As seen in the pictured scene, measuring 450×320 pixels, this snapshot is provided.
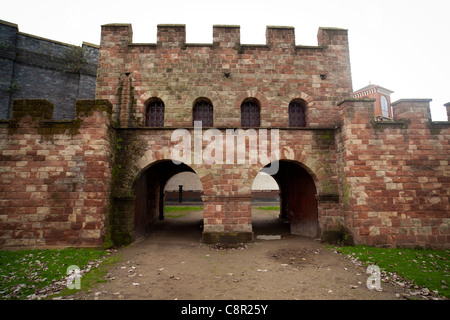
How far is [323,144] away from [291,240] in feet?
12.4

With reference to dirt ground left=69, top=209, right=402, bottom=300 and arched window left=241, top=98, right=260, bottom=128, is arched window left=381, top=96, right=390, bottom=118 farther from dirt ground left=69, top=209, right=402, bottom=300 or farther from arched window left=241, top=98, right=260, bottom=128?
dirt ground left=69, top=209, right=402, bottom=300

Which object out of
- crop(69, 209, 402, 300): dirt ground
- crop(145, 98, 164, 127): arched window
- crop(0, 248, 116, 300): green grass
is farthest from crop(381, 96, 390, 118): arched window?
crop(0, 248, 116, 300): green grass

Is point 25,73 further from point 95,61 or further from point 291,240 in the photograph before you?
point 291,240

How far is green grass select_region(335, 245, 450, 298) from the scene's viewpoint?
494cm

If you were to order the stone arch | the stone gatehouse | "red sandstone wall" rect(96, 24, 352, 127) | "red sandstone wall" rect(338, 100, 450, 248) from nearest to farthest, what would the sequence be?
the stone gatehouse → "red sandstone wall" rect(338, 100, 450, 248) → the stone arch → "red sandstone wall" rect(96, 24, 352, 127)

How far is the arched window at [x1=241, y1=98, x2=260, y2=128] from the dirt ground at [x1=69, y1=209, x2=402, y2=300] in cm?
445

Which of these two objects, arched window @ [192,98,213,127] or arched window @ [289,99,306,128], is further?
arched window @ [289,99,306,128]

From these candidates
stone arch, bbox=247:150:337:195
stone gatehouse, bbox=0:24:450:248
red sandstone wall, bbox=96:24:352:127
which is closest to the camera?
stone gatehouse, bbox=0:24:450:248

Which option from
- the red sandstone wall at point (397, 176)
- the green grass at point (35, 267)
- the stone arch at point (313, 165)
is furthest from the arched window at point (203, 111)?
the green grass at point (35, 267)

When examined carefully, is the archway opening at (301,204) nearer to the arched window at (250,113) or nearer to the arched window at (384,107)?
the arched window at (250,113)

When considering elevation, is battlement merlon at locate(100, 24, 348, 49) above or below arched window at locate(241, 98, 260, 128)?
above

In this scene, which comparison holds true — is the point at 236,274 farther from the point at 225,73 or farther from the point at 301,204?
the point at 225,73

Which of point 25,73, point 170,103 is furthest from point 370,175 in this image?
point 25,73
